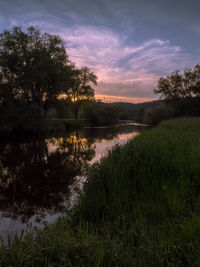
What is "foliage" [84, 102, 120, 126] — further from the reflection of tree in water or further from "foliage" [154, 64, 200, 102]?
the reflection of tree in water

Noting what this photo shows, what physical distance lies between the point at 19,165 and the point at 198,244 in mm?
9435

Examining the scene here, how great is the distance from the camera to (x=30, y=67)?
1115 inches

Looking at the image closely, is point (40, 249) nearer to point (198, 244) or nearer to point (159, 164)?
point (198, 244)

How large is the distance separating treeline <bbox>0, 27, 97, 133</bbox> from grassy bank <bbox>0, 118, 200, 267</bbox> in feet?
73.2

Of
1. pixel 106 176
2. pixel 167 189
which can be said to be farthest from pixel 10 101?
pixel 167 189

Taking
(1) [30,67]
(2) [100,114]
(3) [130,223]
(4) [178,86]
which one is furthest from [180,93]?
(3) [130,223]

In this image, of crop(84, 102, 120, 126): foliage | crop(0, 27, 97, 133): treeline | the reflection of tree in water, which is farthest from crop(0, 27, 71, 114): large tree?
crop(84, 102, 120, 126): foliage

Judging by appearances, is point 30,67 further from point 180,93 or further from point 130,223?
point 180,93

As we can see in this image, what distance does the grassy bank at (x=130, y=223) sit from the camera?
2.09 meters

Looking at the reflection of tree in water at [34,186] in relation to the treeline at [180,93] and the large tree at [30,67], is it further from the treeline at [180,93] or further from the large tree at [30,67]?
the treeline at [180,93]

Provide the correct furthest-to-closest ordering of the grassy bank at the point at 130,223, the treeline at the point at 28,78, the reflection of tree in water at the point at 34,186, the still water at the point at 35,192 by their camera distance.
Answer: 1. the treeline at the point at 28,78
2. the reflection of tree in water at the point at 34,186
3. the still water at the point at 35,192
4. the grassy bank at the point at 130,223

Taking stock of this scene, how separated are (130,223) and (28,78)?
28.9m

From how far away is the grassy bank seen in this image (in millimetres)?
2086

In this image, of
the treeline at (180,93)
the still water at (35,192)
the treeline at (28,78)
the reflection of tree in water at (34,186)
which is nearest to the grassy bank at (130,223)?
Answer: the still water at (35,192)
